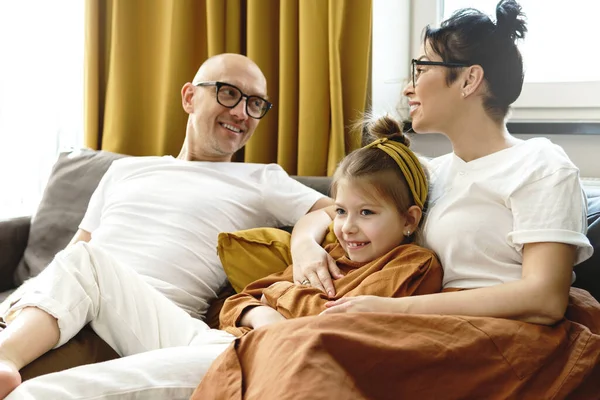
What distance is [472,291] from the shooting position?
4.43 feet

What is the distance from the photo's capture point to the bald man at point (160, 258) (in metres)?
1.31

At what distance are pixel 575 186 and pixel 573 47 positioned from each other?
47.3 inches

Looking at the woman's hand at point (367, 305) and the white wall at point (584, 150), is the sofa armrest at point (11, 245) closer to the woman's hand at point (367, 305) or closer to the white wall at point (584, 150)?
the woman's hand at point (367, 305)

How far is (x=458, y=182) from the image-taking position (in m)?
1.54

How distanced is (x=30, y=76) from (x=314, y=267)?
6.26 feet

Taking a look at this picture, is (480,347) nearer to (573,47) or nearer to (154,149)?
(573,47)

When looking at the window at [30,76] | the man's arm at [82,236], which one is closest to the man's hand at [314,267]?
the man's arm at [82,236]

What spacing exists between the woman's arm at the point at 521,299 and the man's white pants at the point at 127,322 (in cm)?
30

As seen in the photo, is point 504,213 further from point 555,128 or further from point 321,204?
point 555,128

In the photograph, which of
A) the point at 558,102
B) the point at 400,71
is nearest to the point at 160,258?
the point at 400,71

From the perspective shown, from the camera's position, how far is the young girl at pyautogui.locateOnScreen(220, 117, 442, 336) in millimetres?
1506

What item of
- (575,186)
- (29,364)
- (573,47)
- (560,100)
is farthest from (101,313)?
(573,47)

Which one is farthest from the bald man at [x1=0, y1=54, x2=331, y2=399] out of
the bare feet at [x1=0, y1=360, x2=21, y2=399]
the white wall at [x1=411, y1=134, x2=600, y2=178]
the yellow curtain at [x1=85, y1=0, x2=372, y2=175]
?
the white wall at [x1=411, y1=134, x2=600, y2=178]

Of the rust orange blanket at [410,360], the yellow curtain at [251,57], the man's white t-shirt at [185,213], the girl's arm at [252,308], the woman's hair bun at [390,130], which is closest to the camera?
the rust orange blanket at [410,360]
